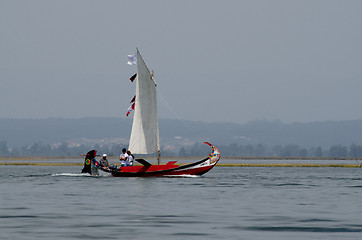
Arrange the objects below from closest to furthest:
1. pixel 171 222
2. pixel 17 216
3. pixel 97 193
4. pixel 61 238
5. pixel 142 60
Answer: pixel 61 238
pixel 171 222
pixel 17 216
pixel 97 193
pixel 142 60

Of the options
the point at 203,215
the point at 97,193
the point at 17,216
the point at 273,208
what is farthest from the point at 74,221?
the point at 97,193

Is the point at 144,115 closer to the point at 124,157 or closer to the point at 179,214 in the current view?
the point at 124,157

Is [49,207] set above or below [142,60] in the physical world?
below

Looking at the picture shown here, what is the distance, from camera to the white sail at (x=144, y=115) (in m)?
78.8

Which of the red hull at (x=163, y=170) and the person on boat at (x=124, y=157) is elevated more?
the person on boat at (x=124, y=157)

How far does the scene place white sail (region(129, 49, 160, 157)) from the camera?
7875cm

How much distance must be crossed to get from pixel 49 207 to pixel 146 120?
3903 centimetres

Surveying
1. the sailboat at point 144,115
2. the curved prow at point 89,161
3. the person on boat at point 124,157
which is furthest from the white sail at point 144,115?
the curved prow at point 89,161

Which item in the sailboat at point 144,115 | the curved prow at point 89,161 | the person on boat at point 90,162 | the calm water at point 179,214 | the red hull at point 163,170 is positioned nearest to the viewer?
the calm water at point 179,214

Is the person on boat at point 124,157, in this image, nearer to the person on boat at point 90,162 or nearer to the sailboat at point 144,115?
the sailboat at point 144,115

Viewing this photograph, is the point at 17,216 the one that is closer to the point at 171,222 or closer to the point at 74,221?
the point at 74,221

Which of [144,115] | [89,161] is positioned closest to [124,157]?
[89,161]

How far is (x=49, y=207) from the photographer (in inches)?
1603

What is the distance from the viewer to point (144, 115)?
79250mm
